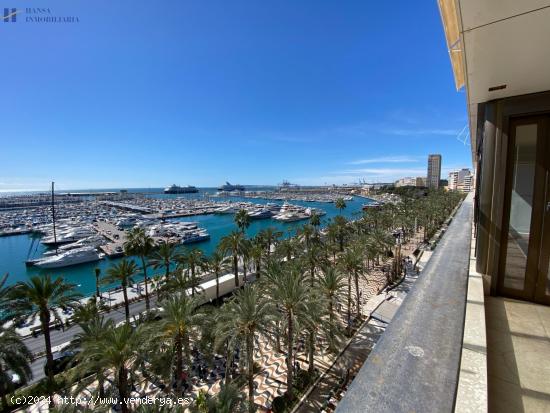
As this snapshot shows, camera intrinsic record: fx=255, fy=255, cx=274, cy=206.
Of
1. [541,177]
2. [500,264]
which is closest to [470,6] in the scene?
[541,177]

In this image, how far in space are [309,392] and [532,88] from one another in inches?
643

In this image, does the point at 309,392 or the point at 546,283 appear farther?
the point at 309,392

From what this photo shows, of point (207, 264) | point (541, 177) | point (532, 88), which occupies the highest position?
point (532, 88)

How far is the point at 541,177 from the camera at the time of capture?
3.02 metres

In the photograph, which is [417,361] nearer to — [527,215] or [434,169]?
[527,215]

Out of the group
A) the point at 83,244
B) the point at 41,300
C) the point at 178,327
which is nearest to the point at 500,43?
the point at 178,327

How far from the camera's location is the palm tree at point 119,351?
11.0 m

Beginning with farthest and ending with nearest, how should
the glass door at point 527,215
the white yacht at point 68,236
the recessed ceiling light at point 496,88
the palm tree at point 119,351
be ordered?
the white yacht at point 68,236 < the palm tree at point 119,351 < the glass door at point 527,215 < the recessed ceiling light at point 496,88

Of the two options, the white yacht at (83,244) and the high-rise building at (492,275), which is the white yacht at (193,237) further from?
the high-rise building at (492,275)

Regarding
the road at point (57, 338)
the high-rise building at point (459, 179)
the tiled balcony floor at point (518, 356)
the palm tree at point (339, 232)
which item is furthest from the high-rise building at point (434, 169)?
the tiled balcony floor at point (518, 356)

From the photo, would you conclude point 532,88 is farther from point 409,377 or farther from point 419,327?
point 409,377

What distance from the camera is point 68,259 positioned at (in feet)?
149

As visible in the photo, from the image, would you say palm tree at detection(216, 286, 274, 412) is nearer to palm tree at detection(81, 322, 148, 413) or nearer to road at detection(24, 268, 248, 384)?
palm tree at detection(81, 322, 148, 413)

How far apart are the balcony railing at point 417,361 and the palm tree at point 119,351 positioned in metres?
13.0
